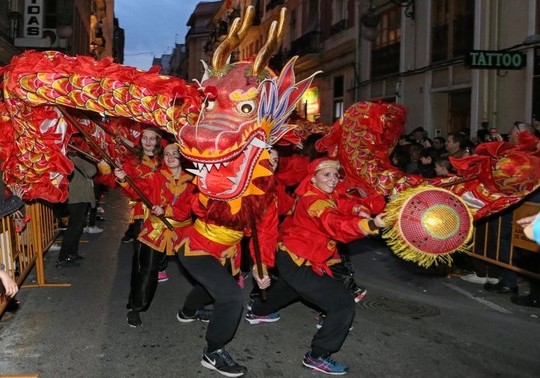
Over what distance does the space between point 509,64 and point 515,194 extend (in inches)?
302

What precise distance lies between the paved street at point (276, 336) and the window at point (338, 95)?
16953 millimetres

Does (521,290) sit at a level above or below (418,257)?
below

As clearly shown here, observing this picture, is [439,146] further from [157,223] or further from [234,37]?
[234,37]

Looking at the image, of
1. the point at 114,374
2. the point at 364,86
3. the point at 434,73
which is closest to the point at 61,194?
the point at 114,374

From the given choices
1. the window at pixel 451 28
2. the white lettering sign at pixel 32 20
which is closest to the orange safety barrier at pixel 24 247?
the window at pixel 451 28

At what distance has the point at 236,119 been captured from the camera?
393 cm

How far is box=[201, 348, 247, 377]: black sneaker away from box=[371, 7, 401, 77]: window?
15767 millimetres

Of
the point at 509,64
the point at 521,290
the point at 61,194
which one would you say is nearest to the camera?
the point at 61,194

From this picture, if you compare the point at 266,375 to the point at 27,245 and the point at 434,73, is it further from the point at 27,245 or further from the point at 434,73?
the point at 434,73

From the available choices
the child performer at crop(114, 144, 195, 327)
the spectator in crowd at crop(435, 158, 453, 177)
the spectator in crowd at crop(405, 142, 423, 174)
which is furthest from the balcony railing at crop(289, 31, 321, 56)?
the child performer at crop(114, 144, 195, 327)

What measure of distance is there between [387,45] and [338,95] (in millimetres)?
4848

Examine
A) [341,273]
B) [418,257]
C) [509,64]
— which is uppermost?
[509,64]

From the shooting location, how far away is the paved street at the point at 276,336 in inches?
184

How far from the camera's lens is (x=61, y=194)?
197 inches
